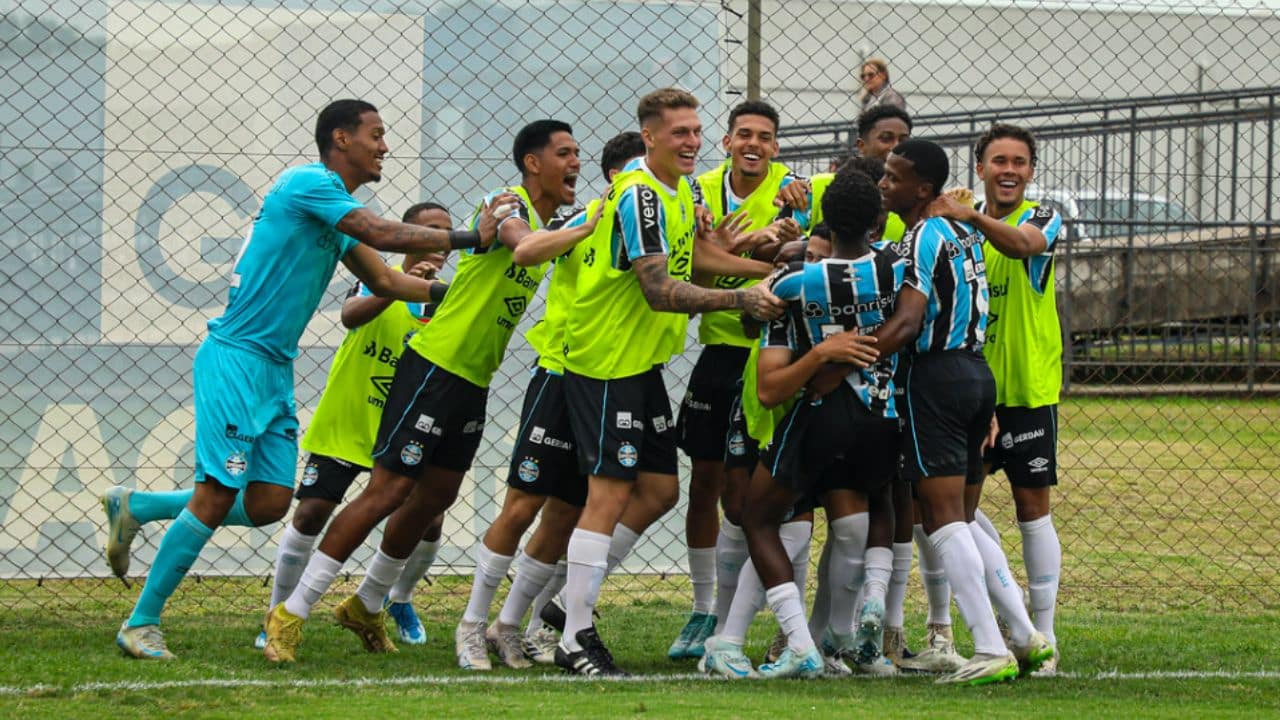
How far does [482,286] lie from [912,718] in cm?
259

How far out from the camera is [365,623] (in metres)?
6.66

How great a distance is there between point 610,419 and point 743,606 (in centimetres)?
92

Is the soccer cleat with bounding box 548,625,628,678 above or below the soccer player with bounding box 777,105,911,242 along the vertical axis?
below

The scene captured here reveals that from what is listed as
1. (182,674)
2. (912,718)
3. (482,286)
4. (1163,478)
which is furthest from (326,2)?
(1163,478)

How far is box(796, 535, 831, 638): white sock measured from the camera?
6.26 m

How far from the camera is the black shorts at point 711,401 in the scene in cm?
657

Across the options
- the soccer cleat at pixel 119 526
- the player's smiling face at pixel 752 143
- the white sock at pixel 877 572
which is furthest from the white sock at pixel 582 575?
the soccer cleat at pixel 119 526

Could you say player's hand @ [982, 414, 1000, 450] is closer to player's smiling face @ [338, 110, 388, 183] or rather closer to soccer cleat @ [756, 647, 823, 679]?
soccer cleat @ [756, 647, 823, 679]

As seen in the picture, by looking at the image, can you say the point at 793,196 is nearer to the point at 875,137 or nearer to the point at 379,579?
the point at 875,137

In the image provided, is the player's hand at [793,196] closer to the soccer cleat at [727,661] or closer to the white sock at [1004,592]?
the white sock at [1004,592]

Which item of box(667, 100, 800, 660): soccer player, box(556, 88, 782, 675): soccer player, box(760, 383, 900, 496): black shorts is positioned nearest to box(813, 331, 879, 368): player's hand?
box(760, 383, 900, 496): black shorts

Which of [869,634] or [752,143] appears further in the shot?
[752,143]

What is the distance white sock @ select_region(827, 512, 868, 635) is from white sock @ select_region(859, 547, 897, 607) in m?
0.04

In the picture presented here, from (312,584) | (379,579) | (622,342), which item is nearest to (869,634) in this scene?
(622,342)
